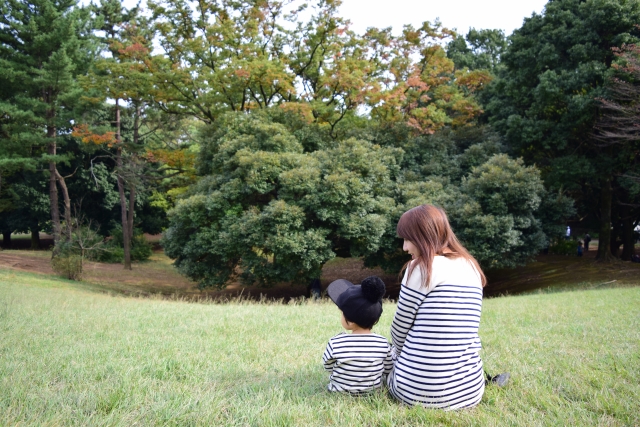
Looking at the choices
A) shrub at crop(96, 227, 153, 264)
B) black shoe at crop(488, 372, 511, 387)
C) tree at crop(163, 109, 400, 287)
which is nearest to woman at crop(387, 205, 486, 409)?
black shoe at crop(488, 372, 511, 387)

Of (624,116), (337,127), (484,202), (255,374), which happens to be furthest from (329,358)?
(337,127)

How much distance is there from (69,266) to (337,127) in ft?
42.5

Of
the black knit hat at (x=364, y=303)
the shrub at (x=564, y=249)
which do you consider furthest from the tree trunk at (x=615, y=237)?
the black knit hat at (x=364, y=303)

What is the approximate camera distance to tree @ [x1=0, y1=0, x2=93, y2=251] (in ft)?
69.9

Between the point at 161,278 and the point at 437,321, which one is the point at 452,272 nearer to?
the point at 437,321

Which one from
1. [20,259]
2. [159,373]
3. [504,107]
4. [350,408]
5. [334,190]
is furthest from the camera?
[20,259]

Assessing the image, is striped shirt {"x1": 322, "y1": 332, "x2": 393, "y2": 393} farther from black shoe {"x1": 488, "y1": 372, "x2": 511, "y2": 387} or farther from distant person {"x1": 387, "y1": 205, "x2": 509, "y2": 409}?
black shoe {"x1": 488, "y1": 372, "x2": 511, "y2": 387}

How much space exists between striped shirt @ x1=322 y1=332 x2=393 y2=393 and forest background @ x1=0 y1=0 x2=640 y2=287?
10.6 m

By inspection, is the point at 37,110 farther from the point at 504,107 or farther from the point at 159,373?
the point at 159,373

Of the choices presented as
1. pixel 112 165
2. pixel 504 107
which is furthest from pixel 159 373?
pixel 112 165

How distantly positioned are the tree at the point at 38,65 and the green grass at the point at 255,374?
698 inches

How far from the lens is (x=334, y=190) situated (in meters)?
14.5

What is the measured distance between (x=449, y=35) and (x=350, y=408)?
64.0 feet

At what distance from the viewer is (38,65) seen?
22.8 meters
